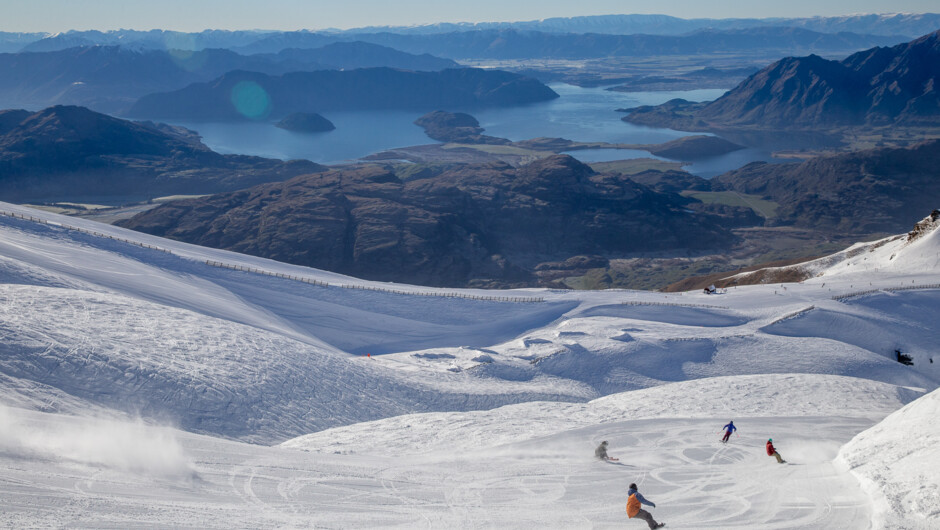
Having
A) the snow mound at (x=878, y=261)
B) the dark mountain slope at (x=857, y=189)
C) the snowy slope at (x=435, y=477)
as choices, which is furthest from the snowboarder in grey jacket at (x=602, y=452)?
Result: the dark mountain slope at (x=857, y=189)

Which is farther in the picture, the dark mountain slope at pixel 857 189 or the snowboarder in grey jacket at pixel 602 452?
the dark mountain slope at pixel 857 189

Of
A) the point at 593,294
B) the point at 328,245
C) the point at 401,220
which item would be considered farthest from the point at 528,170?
the point at 593,294

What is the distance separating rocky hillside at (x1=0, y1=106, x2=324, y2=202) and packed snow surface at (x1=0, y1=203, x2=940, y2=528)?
126 m

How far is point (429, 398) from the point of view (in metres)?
30.9

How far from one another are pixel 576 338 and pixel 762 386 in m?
11.7

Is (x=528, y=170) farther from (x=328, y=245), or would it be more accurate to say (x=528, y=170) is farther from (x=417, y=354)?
(x=417, y=354)

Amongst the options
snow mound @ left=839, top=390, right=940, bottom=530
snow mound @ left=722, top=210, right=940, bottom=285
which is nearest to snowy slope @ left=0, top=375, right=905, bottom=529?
snow mound @ left=839, top=390, right=940, bottom=530

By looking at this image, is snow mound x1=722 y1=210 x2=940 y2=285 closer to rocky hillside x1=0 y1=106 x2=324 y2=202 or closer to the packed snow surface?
the packed snow surface

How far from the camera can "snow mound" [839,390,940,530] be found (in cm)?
1484

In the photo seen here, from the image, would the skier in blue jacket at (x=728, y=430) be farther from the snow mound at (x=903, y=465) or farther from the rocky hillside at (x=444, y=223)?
the rocky hillside at (x=444, y=223)

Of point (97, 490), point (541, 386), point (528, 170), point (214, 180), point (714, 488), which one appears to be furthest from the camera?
point (214, 180)

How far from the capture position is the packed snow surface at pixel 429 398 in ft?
54.0

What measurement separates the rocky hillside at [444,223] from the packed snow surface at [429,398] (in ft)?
190

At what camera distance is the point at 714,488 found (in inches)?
742
